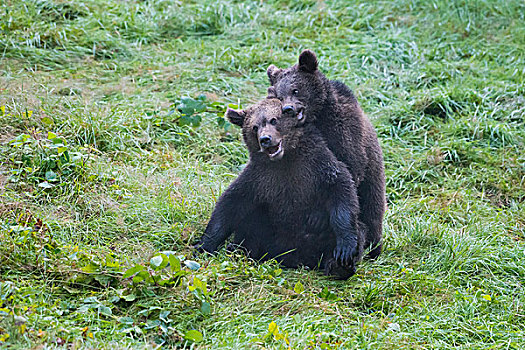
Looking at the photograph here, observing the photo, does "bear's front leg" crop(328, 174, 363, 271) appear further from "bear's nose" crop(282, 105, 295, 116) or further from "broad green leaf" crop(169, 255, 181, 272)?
"broad green leaf" crop(169, 255, 181, 272)

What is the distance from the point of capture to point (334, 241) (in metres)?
5.66

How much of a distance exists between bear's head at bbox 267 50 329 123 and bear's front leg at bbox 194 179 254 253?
0.79 metres

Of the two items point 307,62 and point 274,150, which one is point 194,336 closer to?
point 274,150

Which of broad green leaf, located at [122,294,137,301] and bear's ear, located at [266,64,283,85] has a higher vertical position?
bear's ear, located at [266,64,283,85]

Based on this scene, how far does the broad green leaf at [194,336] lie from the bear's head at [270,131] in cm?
155

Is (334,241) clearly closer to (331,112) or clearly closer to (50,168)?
(331,112)

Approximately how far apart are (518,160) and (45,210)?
549cm

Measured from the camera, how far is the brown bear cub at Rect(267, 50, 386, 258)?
580 cm

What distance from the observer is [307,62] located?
19.8ft

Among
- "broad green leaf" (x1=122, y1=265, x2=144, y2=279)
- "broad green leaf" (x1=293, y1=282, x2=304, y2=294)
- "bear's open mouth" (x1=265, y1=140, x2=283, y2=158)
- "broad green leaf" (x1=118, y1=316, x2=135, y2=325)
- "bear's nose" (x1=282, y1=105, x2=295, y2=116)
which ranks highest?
"bear's nose" (x1=282, y1=105, x2=295, y2=116)

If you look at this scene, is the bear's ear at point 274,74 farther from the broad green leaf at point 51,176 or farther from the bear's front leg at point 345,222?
the broad green leaf at point 51,176

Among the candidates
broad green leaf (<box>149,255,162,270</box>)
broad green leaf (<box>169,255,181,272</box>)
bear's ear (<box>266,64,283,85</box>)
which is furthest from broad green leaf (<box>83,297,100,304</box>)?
bear's ear (<box>266,64,283,85</box>)

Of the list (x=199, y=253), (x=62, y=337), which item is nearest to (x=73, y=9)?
(x=199, y=253)

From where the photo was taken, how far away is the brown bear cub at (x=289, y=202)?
5.43 metres
